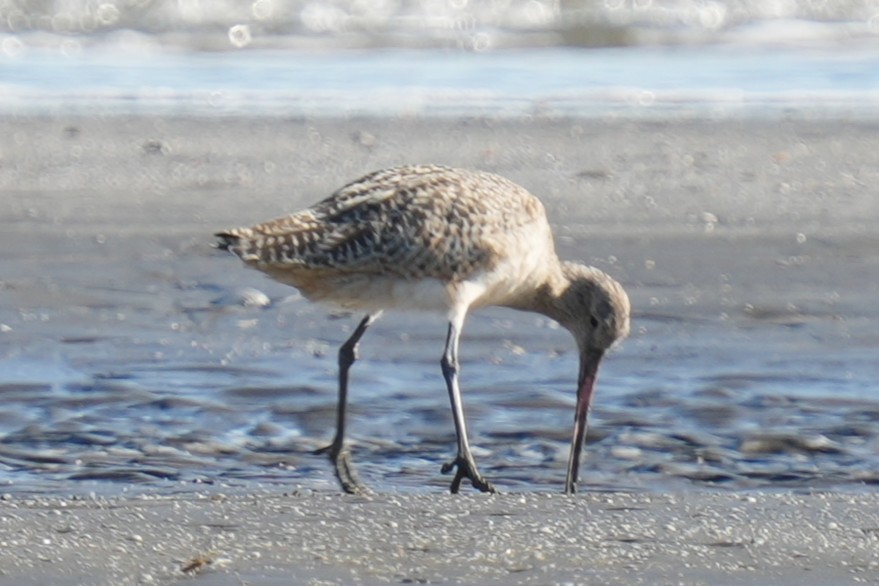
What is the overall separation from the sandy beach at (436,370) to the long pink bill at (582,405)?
7cm

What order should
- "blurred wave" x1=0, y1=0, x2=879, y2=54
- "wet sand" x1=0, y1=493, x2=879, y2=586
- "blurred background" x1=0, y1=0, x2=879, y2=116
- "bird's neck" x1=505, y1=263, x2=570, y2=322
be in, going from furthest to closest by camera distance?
1. "blurred wave" x1=0, y1=0, x2=879, y2=54
2. "blurred background" x1=0, y1=0, x2=879, y2=116
3. "bird's neck" x1=505, y1=263, x2=570, y2=322
4. "wet sand" x1=0, y1=493, x2=879, y2=586

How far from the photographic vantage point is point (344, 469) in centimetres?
489

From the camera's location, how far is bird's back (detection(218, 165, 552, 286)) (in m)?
5.12

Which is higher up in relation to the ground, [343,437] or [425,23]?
[343,437]

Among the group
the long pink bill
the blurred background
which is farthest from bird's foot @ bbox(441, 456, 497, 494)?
the blurred background

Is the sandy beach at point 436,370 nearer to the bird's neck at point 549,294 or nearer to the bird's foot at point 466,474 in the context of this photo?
the bird's foot at point 466,474

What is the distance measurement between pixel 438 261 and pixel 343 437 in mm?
592

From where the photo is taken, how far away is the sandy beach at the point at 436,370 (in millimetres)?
3717

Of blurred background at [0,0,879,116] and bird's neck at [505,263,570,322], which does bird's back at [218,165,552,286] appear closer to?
bird's neck at [505,263,570,322]

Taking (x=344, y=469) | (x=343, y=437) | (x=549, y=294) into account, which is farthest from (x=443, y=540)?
(x=549, y=294)

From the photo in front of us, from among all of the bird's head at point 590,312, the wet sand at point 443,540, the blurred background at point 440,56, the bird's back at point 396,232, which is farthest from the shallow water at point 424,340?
A: the blurred background at point 440,56

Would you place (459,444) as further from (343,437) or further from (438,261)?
(438,261)

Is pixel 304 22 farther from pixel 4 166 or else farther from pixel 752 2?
pixel 4 166

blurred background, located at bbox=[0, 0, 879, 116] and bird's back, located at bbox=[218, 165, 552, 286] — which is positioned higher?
bird's back, located at bbox=[218, 165, 552, 286]
